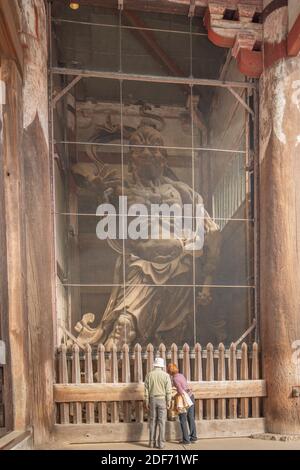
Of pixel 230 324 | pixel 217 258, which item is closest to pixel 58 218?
pixel 217 258

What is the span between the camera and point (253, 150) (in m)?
7.69

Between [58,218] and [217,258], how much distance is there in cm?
279

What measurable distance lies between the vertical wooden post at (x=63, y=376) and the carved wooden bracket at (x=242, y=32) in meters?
4.84

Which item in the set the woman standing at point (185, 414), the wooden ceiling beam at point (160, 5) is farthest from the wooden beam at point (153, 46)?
the woman standing at point (185, 414)

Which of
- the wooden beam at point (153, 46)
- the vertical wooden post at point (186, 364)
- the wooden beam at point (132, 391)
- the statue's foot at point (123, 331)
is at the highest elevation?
the wooden beam at point (153, 46)

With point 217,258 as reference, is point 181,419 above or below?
below

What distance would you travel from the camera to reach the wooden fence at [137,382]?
21.2ft

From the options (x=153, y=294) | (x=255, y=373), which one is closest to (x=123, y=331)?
(x=153, y=294)

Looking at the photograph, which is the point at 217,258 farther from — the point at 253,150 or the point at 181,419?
the point at 181,419

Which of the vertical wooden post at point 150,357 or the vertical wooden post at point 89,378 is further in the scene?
the vertical wooden post at point 150,357

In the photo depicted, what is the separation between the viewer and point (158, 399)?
5.98m

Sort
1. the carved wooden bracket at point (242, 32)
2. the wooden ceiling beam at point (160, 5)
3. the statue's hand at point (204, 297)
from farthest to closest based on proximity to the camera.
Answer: the statue's hand at point (204, 297) < the wooden ceiling beam at point (160, 5) < the carved wooden bracket at point (242, 32)

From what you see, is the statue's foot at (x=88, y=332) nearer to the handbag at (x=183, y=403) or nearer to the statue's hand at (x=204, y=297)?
the statue's hand at (x=204, y=297)

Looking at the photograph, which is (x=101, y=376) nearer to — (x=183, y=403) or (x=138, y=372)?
(x=138, y=372)
